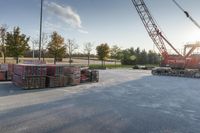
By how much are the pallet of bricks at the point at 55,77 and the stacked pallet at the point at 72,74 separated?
527 mm

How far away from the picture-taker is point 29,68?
16.8 m

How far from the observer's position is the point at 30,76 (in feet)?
55.4

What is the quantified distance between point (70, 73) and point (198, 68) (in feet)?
84.9

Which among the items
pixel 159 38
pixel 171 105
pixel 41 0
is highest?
pixel 41 0

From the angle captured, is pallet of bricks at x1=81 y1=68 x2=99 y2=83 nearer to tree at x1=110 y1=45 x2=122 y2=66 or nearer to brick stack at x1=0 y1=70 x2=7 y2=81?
brick stack at x1=0 y1=70 x2=7 y2=81

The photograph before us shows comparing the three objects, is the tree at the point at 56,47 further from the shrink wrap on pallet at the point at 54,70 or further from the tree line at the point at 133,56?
the shrink wrap on pallet at the point at 54,70

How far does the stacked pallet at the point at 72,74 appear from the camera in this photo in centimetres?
1970

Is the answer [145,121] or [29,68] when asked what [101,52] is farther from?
[145,121]

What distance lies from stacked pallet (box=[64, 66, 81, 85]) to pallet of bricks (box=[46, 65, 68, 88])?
53 cm

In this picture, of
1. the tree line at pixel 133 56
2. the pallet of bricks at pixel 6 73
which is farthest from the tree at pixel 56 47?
the tree line at pixel 133 56

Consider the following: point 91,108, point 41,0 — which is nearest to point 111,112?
point 91,108

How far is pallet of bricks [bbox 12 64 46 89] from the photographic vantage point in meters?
16.6

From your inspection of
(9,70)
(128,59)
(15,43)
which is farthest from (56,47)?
(128,59)

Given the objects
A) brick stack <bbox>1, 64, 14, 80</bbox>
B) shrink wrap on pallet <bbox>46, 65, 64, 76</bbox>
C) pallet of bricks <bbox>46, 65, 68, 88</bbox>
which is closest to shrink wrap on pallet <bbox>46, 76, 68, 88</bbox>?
pallet of bricks <bbox>46, 65, 68, 88</bbox>
